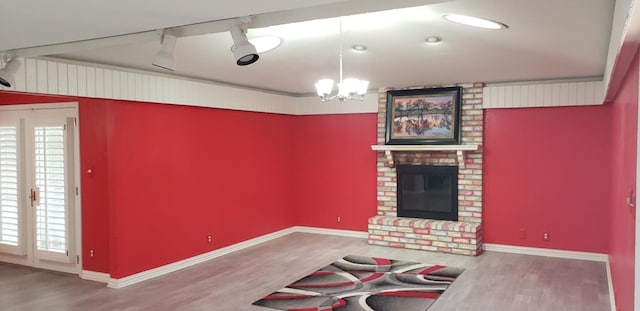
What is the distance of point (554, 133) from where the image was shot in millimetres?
6445

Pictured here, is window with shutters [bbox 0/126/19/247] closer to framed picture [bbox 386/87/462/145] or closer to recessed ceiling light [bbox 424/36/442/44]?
framed picture [bbox 386/87/462/145]

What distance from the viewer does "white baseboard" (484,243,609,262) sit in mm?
6248

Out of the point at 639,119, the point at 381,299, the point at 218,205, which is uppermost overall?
the point at 639,119

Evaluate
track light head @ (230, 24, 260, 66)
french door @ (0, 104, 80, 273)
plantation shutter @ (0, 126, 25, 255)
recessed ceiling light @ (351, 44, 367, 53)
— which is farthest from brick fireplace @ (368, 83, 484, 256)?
track light head @ (230, 24, 260, 66)

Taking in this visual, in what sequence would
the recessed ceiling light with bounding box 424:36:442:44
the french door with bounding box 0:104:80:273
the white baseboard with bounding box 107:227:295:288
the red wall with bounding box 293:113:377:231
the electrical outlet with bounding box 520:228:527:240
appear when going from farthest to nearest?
the red wall with bounding box 293:113:377:231, the electrical outlet with bounding box 520:228:527:240, the french door with bounding box 0:104:80:273, the white baseboard with bounding box 107:227:295:288, the recessed ceiling light with bounding box 424:36:442:44

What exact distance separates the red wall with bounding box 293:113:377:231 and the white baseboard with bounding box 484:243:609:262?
1.94 meters

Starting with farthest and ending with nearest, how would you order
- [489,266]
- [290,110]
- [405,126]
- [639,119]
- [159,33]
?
[290,110] → [405,126] → [489,266] → [159,33] → [639,119]

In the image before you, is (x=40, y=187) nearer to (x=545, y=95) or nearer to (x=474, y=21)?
(x=474, y=21)

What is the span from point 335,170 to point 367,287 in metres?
3.14

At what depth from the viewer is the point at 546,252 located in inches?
257

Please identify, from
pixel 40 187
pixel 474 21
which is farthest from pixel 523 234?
pixel 40 187

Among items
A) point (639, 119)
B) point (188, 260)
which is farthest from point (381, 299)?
point (639, 119)

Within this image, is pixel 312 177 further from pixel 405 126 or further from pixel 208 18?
pixel 208 18

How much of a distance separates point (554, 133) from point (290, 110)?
4.03 m
